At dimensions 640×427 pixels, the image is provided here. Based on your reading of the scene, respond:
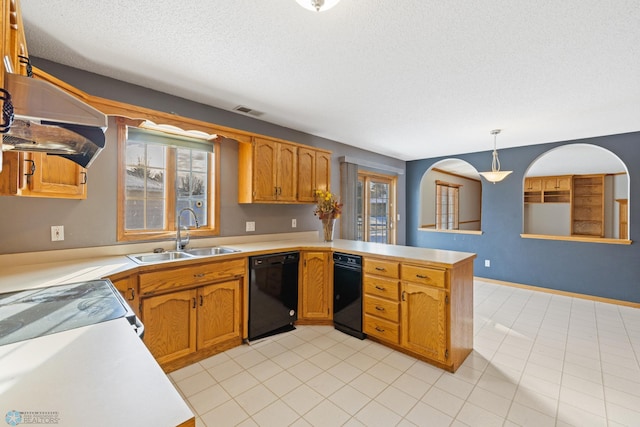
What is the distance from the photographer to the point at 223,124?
308 centimetres

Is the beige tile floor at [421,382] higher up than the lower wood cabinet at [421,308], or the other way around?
the lower wood cabinet at [421,308]

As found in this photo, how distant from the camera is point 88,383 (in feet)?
2.23

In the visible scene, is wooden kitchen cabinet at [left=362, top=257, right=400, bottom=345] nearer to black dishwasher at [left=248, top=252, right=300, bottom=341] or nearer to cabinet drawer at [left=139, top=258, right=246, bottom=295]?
black dishwasher at [left=248, top=252, right=300, bottom=341]

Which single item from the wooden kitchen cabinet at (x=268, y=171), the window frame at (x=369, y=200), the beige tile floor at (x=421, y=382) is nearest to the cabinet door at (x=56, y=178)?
the wooden kitchen cabinet at (x=268, y=171)

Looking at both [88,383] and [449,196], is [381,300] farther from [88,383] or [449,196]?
[449,196]

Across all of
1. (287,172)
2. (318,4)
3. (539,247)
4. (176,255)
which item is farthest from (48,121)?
(539,247)

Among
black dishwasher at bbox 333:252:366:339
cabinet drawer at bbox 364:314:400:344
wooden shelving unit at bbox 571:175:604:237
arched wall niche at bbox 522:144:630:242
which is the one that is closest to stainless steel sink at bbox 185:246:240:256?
black dishwasher at bbox 333:252:366:339

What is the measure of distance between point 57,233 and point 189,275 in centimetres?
101

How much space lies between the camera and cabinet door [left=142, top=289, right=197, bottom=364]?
6.85 feet

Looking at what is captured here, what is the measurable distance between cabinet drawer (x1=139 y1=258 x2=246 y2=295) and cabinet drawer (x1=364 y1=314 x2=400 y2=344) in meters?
1.31

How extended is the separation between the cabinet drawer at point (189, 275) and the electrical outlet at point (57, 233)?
2.47 feet

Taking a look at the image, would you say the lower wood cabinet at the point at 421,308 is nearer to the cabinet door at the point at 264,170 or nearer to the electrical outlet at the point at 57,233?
the cabinet door at the point at 264,170

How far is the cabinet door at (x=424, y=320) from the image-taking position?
2.29 meters

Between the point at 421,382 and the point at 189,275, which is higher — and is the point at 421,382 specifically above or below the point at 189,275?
below
